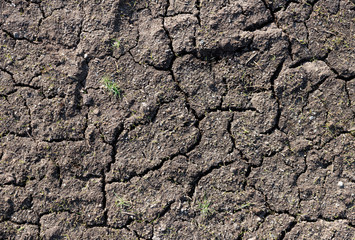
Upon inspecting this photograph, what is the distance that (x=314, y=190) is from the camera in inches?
106

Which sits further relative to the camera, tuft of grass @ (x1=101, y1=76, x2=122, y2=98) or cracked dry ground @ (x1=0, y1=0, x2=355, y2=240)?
tuft of grass @ (x1=101, y1=76, x2=122, y2=98)

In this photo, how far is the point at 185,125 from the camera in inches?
111

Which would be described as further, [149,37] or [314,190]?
[149,37]

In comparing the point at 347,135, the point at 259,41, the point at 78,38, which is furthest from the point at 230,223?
the point at 78,38

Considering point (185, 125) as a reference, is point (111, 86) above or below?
above

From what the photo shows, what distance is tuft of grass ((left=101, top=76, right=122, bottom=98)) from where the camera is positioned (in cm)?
288

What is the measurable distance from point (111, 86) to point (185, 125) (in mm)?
779

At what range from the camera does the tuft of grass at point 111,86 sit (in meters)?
2.88

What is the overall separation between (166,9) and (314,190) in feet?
6.90

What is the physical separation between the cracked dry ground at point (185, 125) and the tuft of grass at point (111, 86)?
0.04 m

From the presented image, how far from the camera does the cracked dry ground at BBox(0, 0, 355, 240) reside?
2.71 meters

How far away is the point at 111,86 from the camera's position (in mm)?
2891

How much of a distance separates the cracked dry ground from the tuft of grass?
0.14ft

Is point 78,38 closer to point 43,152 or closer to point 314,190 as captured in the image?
point 43,152
